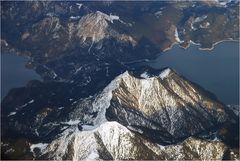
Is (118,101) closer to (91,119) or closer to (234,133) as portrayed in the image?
(91,119)

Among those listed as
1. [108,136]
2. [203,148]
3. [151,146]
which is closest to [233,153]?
[203,148]

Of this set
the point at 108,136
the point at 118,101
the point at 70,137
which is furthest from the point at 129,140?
the point at 118,101

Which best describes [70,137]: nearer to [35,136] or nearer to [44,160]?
[44,160]

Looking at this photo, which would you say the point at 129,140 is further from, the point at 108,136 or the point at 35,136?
→ the point at 35,136

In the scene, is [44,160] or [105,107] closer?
[44,160]

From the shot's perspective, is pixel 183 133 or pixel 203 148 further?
pixel 183 133

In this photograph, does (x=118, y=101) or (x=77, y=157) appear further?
(x=118, y=101)

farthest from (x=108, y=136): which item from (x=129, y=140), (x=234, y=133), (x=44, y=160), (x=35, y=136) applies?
(x=234, y=133)
